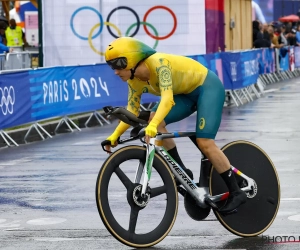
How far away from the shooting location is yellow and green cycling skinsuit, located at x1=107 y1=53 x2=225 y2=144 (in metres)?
7.93

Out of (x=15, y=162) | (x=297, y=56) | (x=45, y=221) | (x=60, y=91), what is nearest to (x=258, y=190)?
(x=45, y=221)

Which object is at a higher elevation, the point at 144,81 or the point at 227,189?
the point at 144,81

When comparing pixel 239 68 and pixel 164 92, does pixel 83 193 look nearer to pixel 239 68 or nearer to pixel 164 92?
pixel 164 92

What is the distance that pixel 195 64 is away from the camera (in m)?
8.16

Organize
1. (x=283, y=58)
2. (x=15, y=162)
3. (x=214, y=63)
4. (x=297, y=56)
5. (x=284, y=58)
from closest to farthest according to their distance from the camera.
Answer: (x=15, y=162), (x=214, y=63), (x=283, y=58), (x=284, y=58), (x=297, y=56)

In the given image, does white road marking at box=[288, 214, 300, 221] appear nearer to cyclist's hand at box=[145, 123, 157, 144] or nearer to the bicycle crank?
the bicycle crank

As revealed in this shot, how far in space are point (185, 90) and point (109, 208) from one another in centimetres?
115

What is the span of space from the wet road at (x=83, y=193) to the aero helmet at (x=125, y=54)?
1.29 metres

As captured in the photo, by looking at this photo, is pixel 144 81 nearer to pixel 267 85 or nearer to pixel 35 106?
pixel 35 106

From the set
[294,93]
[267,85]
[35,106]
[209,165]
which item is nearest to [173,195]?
[209,165]

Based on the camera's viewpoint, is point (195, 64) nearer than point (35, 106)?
Yes

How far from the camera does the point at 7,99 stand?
56.8 feet

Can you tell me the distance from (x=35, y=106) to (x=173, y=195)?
35.3 ft

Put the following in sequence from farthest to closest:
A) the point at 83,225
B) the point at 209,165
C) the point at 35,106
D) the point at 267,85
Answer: the point at 267,85, the point at 35,106, the point at 83,225, the point at 209,165
